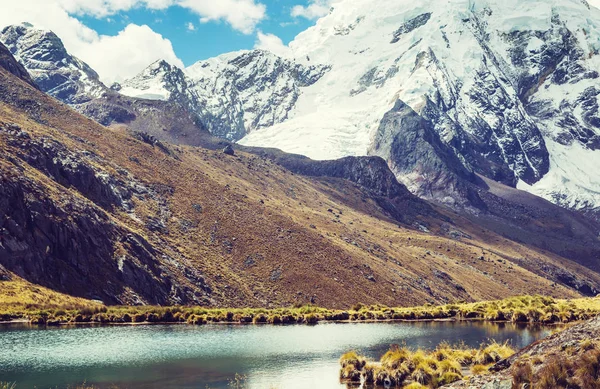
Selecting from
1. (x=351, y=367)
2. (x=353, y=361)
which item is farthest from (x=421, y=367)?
(x=353, y=361)

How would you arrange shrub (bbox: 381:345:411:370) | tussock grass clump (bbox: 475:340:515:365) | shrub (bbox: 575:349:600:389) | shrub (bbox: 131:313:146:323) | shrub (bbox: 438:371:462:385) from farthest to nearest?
shrub (bbox: 131:313:146:323)
tussock grass clump (bbox: 475:340:515:365)
shrub (bbox: 381:345:411:370)
shrub (bbox: 438:371:462:385)
shrub (bbox: 575:349:600:389)

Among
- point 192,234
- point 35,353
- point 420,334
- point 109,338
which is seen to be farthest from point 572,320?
point 192,234

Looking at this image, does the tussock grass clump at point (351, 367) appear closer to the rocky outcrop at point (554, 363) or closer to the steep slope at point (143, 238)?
the rocky outcrop at point (554, 363)

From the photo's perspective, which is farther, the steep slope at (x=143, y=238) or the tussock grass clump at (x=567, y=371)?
the steep slope at (x=143, y=238)

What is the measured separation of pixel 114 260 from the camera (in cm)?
12988

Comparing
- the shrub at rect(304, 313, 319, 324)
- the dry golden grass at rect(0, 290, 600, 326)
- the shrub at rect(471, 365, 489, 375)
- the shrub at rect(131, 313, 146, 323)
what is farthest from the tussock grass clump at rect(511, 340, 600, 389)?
the shrub at rect(131, 313, 146, 323)

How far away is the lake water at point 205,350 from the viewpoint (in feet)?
181

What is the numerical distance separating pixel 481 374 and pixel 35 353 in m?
40.4

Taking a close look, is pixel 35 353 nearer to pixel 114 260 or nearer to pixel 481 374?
pixel 481 374

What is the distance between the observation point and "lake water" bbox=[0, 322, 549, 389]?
55.2 meters

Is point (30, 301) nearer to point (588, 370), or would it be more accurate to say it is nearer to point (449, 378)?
point (449, 378)

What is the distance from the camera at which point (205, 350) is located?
71.9m

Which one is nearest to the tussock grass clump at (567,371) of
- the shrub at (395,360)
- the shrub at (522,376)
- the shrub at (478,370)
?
the shrub at (522,376)

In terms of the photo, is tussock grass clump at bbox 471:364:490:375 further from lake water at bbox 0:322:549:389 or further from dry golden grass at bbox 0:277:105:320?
dry golden grass at bbox 0:277:105:320
